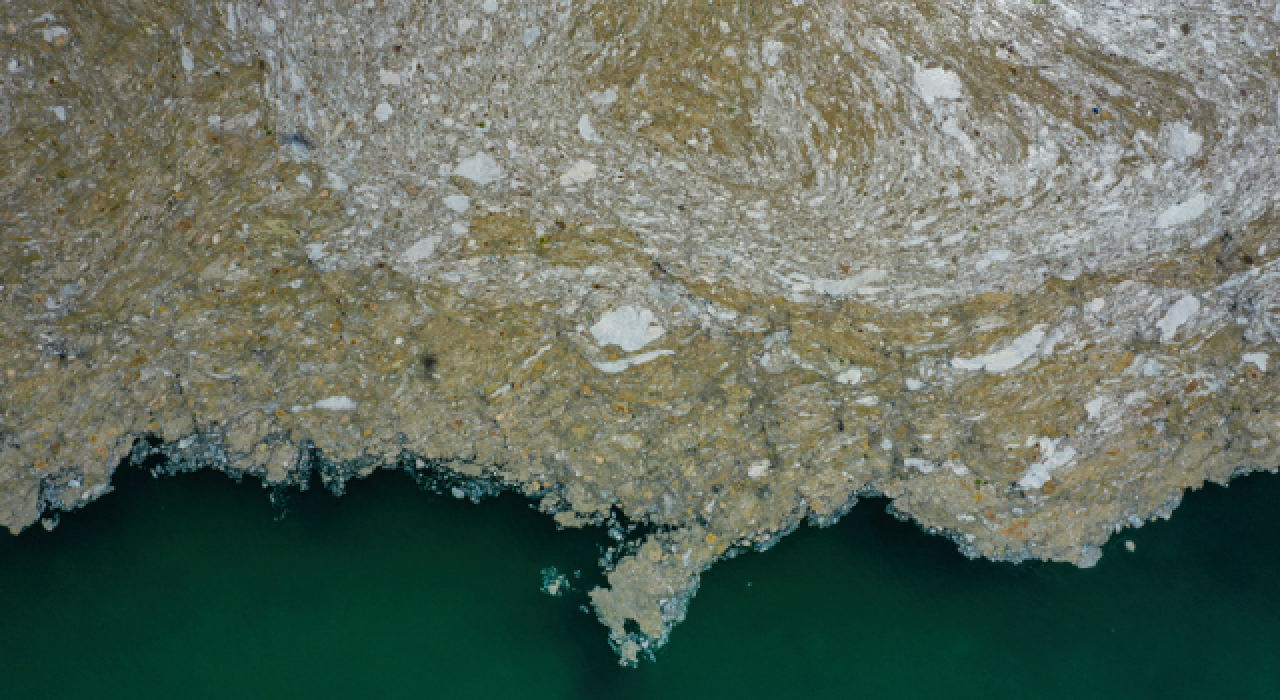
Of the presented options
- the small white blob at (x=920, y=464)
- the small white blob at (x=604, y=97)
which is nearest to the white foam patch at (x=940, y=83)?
the small white blob at (x=604, y=97)

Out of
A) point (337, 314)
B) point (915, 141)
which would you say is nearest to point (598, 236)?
point (337, 314)

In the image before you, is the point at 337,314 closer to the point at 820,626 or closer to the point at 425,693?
the point at 425,693

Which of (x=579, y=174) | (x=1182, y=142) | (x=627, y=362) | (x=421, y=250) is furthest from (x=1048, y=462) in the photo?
(x=421, y=250)

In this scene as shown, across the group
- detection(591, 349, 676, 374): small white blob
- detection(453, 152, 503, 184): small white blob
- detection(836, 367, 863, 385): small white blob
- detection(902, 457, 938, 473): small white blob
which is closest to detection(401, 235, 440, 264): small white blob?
detection(453, 152, 503, 184): small white blob

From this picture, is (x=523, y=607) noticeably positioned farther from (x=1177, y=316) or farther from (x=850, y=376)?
(x=1177, y=316)

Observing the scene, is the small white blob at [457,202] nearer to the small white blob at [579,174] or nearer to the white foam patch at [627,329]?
the small white blob at [579,174]

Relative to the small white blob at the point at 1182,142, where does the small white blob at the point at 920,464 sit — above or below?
below
